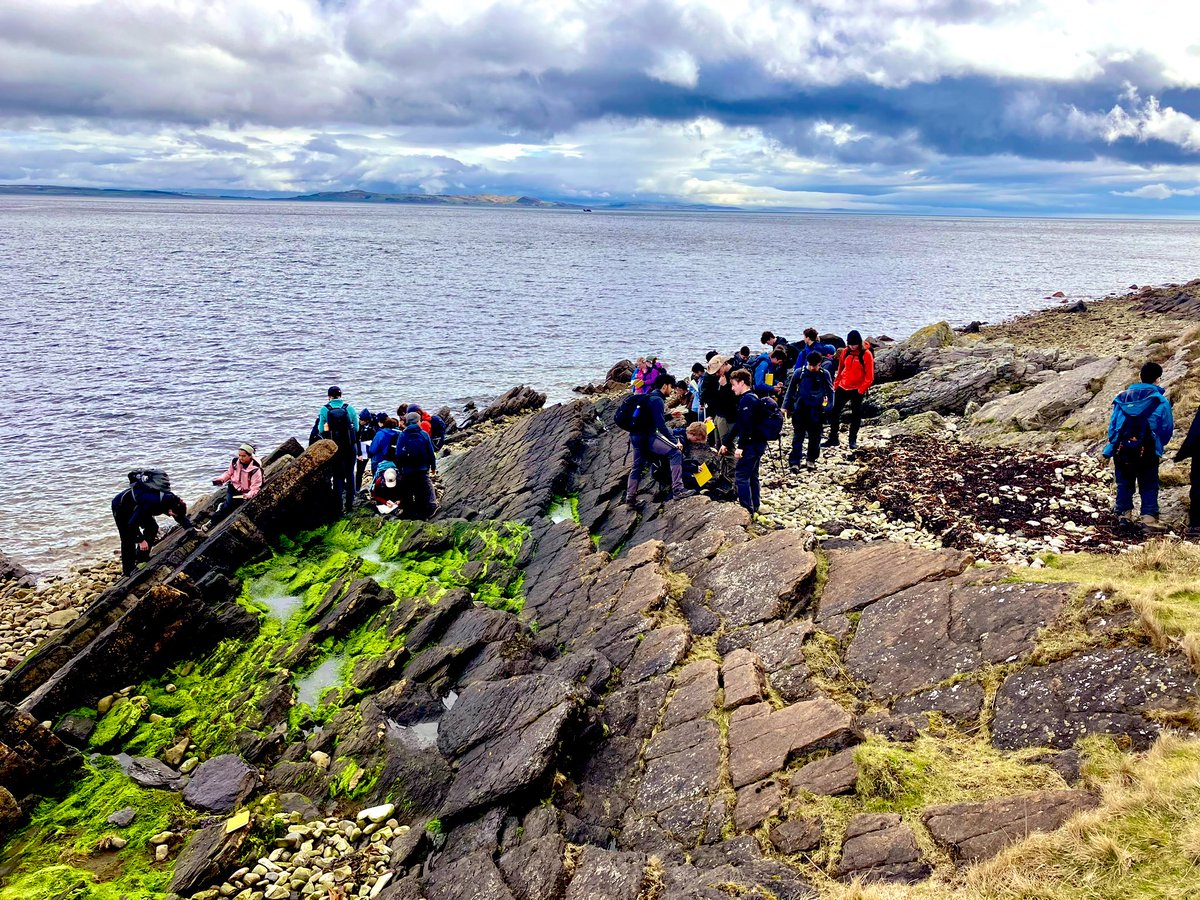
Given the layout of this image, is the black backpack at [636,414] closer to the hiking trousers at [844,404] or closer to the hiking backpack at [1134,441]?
the hiking trousers at [844,404]

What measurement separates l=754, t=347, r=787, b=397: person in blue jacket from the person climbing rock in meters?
11.7

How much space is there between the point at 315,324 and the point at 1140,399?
61.4m

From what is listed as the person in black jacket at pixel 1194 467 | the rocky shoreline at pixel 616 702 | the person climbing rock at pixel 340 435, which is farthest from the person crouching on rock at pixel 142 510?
the person in black jacket at pixel 1194 467

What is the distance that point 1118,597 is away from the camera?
9391mm

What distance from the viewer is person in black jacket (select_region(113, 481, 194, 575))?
18234 mm

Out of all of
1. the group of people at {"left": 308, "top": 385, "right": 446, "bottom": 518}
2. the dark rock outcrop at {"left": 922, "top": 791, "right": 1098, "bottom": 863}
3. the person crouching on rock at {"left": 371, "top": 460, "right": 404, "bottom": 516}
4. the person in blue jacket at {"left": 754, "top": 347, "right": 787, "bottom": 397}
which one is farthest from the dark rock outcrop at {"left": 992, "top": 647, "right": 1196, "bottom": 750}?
the person crouching on rock at {"left": 371, "top": 460, "right": 404, "bottom": 516}

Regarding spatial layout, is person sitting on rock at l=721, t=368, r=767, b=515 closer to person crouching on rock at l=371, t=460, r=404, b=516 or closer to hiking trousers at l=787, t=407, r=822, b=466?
hiking trousers at l=787, t=407, r=822, b=466

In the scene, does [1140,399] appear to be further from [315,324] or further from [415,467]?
[315,324]

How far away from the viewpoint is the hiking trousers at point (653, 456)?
18.2 metres

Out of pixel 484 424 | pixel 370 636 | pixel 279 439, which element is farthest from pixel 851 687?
pixel 279 439

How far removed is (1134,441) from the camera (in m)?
15.3

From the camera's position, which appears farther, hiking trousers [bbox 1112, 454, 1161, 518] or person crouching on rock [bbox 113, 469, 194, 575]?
person crouching on rock [bbox 113, 469, 194, 575]

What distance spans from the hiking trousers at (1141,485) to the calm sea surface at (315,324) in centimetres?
2801

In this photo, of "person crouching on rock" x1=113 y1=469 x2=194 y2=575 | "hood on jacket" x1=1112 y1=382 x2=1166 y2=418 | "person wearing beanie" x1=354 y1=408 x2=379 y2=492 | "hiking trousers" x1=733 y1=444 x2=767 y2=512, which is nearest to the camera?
"hood on jacket" x1=1112 y1=382 x2=1166 y2=418
